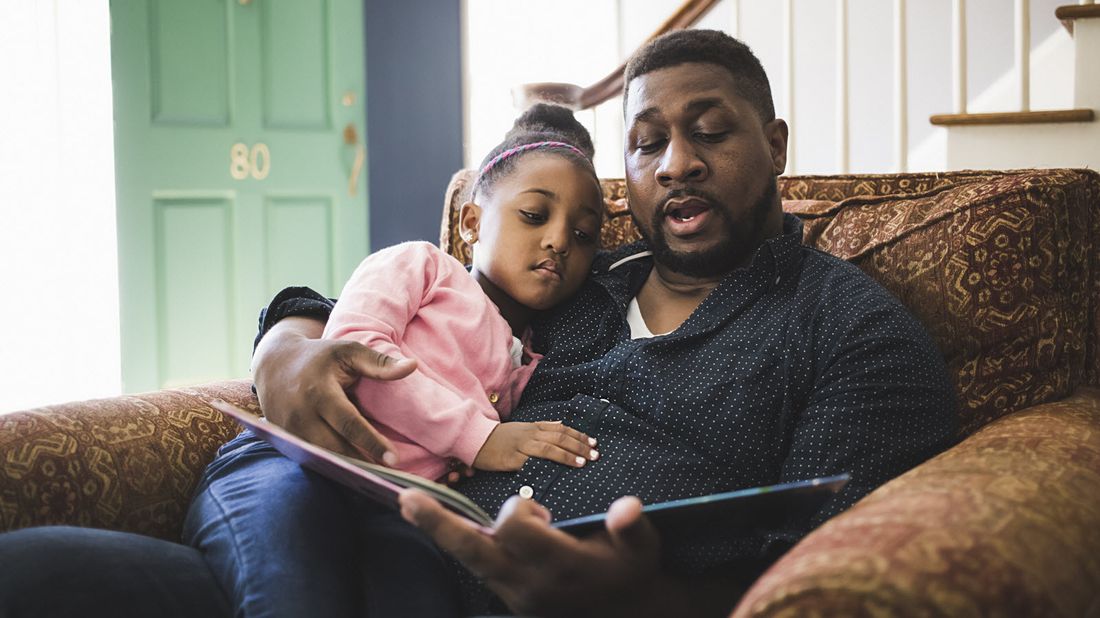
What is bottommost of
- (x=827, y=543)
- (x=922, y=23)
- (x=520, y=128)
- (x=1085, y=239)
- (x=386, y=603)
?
(x=386, y=603)

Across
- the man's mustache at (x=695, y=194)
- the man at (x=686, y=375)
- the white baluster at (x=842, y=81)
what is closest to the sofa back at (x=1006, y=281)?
the man at (x=686, y=375)

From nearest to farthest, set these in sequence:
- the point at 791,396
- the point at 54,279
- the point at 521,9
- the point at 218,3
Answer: the point at 791,396, the point at 54,279, the point at 218,3, the point at 521,9

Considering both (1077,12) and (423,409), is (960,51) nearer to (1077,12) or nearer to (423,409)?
(1077,12)

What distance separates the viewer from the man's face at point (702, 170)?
4.46ft

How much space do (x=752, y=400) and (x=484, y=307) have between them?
1.42 feet

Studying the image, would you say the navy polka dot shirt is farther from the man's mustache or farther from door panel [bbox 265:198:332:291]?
door panel [bbox 265:198:332:291]

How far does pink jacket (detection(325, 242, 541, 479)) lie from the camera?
1.16 metres

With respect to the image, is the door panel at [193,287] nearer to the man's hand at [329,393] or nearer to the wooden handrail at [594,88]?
the wooden handrail at [594,88]

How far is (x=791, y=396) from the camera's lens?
1159mm

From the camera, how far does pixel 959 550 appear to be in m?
0.70

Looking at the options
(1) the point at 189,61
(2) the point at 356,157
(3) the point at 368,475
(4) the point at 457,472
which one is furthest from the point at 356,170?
(3) the point at 368,475

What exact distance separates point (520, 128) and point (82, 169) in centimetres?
225

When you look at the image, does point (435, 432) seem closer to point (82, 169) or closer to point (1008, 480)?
point (1008, 480)

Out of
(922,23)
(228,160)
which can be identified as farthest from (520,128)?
(922,23)
